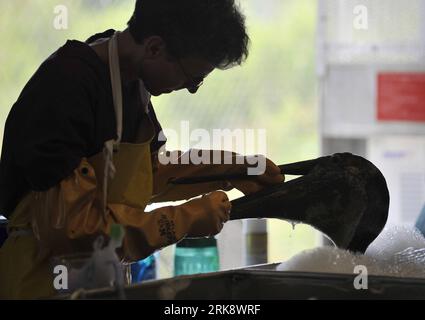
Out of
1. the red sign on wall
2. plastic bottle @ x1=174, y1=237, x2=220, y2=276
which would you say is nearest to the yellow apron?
plastic bottle @ x1=174, y1=237, x2=220, y2=276

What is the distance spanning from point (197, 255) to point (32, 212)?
26.4 inches

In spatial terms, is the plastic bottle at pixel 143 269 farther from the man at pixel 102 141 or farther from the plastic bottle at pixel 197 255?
the man at pixel 102 141

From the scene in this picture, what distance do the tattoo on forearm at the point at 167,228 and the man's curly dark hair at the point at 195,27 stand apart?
305 millimetres

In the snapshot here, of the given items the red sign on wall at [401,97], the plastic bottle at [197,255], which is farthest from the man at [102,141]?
the red sign on wall at [401,97]

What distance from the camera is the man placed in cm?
125

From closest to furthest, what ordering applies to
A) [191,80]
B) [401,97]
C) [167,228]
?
[167,228] < [191,80] < [401,97]

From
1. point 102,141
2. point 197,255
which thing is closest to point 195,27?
point 102,141

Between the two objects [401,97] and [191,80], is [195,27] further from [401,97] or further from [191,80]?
[401,97]

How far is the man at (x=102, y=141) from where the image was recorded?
1253 millimetres

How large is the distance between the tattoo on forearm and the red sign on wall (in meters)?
1.98

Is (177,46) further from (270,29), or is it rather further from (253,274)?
(270,29)

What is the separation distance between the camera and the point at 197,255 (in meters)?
1.94

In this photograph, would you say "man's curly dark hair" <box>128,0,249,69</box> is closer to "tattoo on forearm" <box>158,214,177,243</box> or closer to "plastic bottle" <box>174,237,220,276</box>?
"tattoo on forearm" <box>158,214,177,243</box>
